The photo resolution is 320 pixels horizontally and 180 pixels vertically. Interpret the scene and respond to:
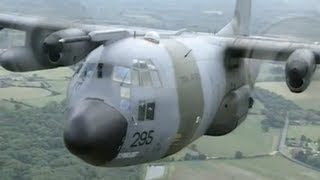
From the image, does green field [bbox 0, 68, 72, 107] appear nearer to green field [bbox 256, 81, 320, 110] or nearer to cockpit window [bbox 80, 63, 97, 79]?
green field [bbox 256, 81, 320, 110]

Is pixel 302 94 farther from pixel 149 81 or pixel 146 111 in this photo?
A: pixel 146 111

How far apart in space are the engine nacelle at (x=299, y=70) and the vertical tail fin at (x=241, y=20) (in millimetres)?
3689

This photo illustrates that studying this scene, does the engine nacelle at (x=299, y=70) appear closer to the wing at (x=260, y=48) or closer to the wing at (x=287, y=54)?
the wing at (x=287, y=54)

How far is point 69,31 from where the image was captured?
473 inches

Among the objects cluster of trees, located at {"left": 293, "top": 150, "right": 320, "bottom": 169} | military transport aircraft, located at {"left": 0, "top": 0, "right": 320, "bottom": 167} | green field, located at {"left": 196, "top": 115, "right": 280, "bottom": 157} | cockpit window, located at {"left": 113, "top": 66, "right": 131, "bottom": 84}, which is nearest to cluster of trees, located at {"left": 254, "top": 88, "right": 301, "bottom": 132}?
green field, located at {"left": 196, "top": 115, "right": 280, "bottom": 157}

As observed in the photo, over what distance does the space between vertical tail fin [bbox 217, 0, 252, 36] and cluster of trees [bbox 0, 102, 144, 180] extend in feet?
11.8

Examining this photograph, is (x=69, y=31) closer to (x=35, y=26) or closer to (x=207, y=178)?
(x=35, y=26)

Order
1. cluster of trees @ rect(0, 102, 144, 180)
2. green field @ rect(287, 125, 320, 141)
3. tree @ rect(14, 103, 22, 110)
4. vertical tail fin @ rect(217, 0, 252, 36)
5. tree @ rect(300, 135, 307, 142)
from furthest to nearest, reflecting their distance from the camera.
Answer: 1. tree @ rect(14, 103, 22, 110)
2. green field @ rect(287, 125, 320, 141)
3. tree @ rect(300, 135, 307, 142)
4. cluster of trees @ rect(0, 102, 144, 180)
5. vertical tail fin @ rect(217, 0, 252, 36)

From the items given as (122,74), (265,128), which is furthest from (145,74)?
(265,128)

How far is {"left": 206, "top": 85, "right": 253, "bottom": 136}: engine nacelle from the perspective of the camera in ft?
39.3

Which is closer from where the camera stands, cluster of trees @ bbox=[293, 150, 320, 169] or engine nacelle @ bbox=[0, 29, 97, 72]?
engine nacelle @ bbox=[0, 29, 97, 72]

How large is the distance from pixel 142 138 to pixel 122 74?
36.6 inches

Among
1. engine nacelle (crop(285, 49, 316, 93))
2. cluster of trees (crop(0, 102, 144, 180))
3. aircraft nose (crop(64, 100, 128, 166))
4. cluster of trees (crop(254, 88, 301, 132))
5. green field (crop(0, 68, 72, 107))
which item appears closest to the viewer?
aircraft nose (crop(64, 100, 128, 166))

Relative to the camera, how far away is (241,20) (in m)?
15.1
